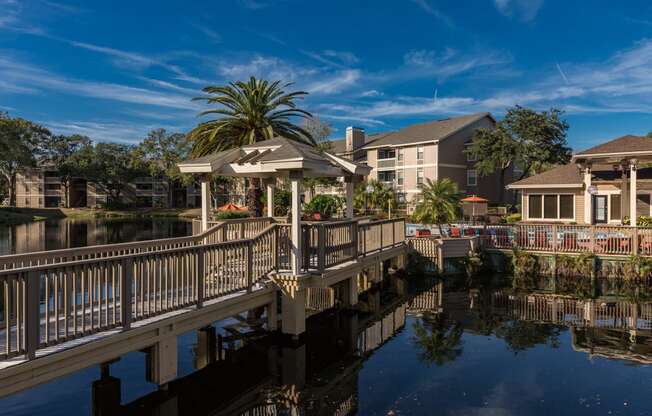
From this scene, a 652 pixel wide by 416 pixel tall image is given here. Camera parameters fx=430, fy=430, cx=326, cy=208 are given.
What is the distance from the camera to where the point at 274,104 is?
20359 millimetres

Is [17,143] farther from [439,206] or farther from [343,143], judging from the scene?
[439,206]

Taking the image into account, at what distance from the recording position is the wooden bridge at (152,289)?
16.7 feet

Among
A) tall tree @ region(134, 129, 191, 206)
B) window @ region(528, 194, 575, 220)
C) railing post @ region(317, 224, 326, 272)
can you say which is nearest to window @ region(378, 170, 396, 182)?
window @ region(528, 194, 575, 220)

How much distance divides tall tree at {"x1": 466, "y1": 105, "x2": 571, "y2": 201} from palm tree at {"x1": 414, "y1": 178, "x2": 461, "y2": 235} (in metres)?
24.4

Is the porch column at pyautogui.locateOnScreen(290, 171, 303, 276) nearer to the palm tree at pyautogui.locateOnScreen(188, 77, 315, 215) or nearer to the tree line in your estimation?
the palm tree at pyautogui.locateOnScreen(188, 77, 315, 215)

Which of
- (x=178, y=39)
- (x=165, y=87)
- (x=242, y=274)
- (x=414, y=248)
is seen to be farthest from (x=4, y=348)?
(x=165, y=87)

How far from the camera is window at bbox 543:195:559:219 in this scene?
83.3ft

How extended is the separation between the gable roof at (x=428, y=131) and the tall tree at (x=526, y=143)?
309 centimetres

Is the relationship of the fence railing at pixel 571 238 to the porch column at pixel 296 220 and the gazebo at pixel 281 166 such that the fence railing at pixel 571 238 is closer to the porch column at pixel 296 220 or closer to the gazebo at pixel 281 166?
the gazebo at pixel 281 166

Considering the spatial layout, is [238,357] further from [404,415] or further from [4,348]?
[4,348]

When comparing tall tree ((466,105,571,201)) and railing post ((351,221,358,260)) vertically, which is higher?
tall tree ((466,105,571,201))

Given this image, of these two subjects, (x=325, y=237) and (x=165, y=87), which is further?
(x=165, y=87)

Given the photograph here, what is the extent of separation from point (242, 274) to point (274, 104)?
42.9 feet

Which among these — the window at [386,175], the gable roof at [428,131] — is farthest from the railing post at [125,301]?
the window at [386,175]
